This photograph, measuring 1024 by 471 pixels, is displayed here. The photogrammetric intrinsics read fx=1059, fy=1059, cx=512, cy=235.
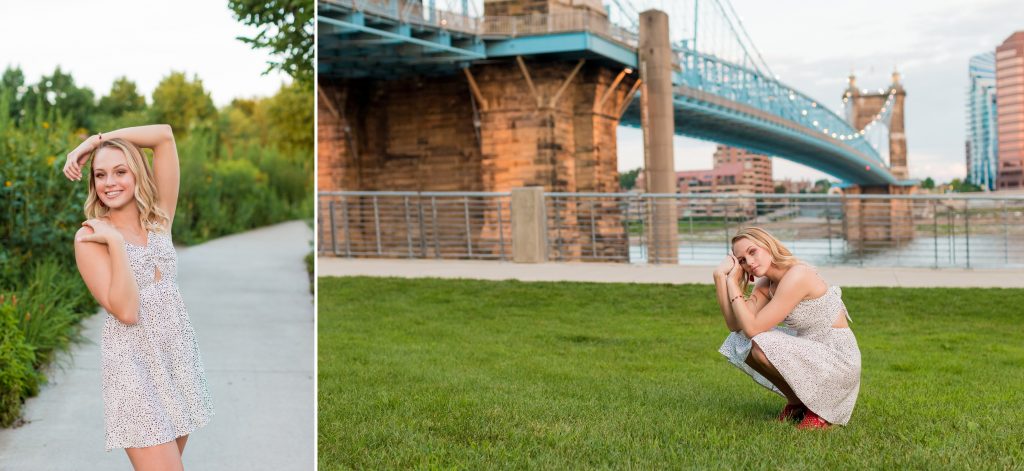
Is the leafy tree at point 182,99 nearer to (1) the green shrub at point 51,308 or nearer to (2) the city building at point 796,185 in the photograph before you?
(1) the green shrub at point 51,308

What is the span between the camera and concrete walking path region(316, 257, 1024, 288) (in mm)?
10195

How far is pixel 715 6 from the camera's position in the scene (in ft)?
140

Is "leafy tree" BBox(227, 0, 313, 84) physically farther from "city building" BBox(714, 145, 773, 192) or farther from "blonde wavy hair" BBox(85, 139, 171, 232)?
"city building" BBox(714, 145, 773, 192)

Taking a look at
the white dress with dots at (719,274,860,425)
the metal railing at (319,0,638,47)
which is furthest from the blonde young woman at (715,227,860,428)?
the metal railing at (319,0,638,47)

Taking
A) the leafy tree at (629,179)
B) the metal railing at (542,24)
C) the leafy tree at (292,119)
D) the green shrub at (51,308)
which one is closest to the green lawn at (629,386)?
the green shrub at (51,308)

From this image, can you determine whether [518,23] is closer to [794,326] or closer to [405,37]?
[405,37]

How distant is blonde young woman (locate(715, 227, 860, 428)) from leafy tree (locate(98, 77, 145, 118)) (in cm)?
2587

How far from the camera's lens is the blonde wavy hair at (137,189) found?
7.98 feet

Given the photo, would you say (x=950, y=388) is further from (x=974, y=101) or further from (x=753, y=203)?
(x=974, y=101)

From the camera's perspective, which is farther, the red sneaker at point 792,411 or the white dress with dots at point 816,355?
the red sneaker at point 792,411

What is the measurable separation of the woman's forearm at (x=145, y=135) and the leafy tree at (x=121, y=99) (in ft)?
86.1

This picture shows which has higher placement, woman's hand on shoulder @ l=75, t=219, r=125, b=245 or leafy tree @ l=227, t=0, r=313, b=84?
leafy tree @ l=227, t=0, r=313, b=84

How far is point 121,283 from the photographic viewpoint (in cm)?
234

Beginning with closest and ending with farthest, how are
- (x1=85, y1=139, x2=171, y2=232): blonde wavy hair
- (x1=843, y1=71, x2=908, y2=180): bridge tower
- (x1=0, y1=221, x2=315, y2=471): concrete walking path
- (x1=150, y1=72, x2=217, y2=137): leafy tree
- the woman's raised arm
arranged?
(x1=85, y1=139, x2=171, y2=232): blonde wavy hair < the woman's raised arm < (x1=0, y1=221, x2=315, y2=471): concrete walking path < (x1=150, y1=72, x2=217, y2=137): leafy tree < (x1=843, y1=71, x2=908, y2=180): bridge tower
